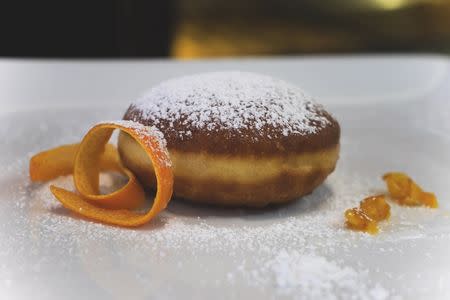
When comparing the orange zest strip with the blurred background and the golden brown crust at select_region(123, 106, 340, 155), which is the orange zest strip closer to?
the golden brown crust at select_region(123, 106, 340, 155)

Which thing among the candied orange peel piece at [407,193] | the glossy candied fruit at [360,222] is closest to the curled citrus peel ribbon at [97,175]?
the glossy candied fruit at [360,222]

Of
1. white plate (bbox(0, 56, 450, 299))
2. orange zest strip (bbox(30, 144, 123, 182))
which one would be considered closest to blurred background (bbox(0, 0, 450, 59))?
white plate (bbox(0, 56, 450, 299))

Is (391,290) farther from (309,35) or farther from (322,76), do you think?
(309,35)

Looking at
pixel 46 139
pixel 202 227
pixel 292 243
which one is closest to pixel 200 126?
pixel 202 227

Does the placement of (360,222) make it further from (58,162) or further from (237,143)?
(58,162)

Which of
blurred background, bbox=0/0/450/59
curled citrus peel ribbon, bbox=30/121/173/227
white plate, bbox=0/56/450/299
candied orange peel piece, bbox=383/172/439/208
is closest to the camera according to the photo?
white plate, bbox=0/56/450/299
